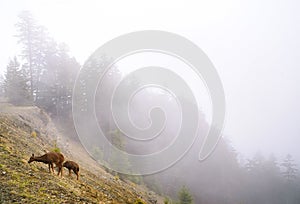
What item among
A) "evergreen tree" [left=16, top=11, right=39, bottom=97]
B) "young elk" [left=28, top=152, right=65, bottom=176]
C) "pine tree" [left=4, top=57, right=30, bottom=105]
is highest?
"evergreen tree" [left=16, top=11, right=39, bottom=97]

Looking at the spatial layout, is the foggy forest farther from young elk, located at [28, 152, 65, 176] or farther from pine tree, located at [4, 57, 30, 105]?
young elk, located at [28, 152, 65, 176]

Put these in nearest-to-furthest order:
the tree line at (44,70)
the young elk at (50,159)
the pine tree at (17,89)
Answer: the young elk at (50,159), the pine tree at (17,89), the tree line at (44,70)

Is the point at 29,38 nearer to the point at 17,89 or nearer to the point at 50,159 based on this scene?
the point at 17,89

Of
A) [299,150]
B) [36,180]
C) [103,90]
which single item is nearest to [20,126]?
[36,180]

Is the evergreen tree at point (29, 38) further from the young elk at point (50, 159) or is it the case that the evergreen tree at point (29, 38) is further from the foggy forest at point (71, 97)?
the young elk at point (50, 159)

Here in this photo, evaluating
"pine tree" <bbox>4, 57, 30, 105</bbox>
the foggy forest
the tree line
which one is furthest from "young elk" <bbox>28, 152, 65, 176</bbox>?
the tree line

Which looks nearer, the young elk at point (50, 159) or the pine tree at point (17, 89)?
the young elk at point (50, 159)

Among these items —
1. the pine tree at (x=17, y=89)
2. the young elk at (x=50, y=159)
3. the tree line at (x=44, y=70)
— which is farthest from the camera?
the tree line at (x=44, y=70)

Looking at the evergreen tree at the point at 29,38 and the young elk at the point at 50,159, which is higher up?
the evergreen tree at the point at 29,38

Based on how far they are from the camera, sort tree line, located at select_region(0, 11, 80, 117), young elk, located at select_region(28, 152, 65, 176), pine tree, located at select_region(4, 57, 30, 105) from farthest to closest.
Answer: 1. tree line, located at select_region(0, 11, 80, 117)
2. pine tree, located at select_region(4, 57, 30, 105)
3. young elk, located at select_region(28, 152, 65, 176)

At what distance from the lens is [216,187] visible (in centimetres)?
6706

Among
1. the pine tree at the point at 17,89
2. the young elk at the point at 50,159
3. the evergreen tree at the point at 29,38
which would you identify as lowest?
the young elk at the point at 50,159

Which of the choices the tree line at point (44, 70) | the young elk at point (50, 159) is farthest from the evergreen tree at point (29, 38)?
the young elk at point (50, 159)

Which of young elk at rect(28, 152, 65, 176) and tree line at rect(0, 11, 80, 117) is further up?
tree line at rect(0, 11, 80, 117)
